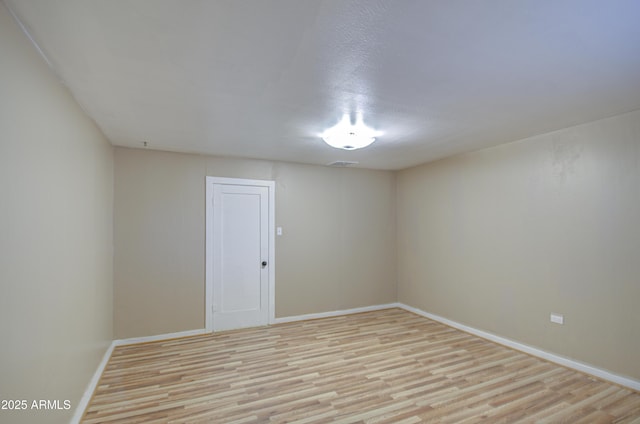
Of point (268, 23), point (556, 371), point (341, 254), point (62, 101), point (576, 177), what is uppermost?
point (268, 23)

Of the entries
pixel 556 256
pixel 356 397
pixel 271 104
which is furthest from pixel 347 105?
pixel 556 256

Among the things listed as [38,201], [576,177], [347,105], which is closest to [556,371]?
[576,177]

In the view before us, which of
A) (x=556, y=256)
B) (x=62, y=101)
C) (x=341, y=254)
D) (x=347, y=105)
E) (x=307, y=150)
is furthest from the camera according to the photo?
(x=341, y=254)

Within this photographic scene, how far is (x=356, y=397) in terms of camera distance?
114 inches

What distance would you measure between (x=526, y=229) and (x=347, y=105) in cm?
271

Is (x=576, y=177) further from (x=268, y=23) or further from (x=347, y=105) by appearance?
(x=268, y=23)

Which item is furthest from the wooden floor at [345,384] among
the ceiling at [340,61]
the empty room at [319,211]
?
the ceiling at [340,61]

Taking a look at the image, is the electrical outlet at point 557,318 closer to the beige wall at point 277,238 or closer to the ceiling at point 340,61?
the ceiling at point 340,61

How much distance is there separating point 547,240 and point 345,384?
270cm

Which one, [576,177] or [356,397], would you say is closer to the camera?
[356,397]

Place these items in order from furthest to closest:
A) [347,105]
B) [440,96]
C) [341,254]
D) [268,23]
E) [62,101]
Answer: [341,254]
[347,105]
[440,96]
[62,101]
[268,23]

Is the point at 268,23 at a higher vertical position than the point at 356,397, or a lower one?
higher

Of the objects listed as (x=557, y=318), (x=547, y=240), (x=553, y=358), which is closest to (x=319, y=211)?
(x=547, y=240)

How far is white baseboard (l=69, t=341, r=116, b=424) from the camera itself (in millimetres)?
2481
